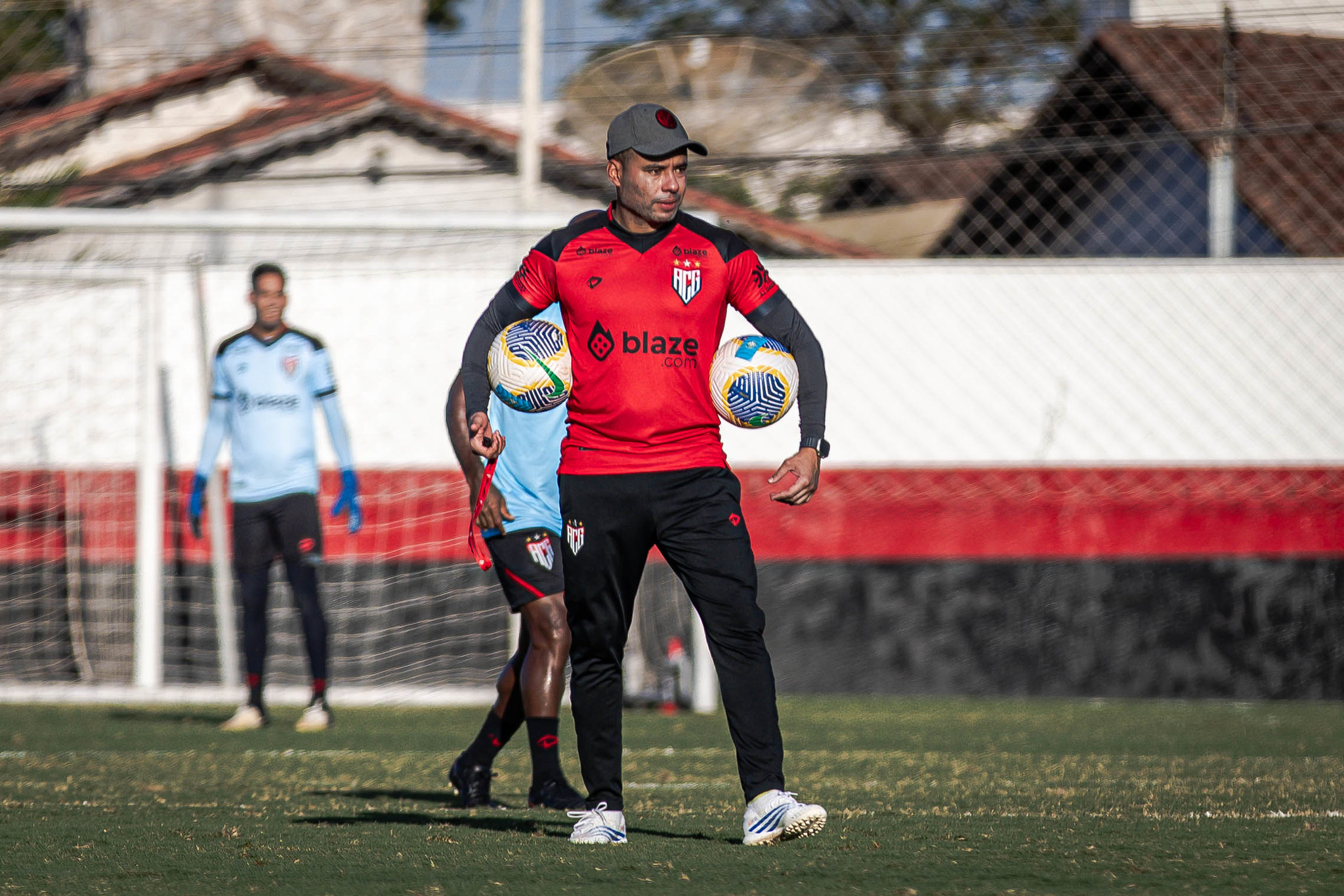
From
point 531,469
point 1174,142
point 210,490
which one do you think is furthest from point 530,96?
point 531,469

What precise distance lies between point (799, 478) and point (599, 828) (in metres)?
1.07

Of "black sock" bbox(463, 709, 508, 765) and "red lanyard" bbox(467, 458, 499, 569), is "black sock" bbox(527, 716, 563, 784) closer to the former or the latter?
"black sock" bbox(463, 709, 508, 765)

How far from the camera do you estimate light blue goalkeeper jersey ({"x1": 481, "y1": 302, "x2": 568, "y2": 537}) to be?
A: 213 inches

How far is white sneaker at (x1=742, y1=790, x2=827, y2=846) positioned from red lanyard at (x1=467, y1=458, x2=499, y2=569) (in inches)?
41.9

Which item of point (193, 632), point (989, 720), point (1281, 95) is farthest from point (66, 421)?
point (1281, 95)

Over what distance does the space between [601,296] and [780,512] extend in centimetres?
736

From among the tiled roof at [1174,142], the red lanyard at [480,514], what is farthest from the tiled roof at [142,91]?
the red lanyard at [480,514]

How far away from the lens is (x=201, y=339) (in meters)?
10.4

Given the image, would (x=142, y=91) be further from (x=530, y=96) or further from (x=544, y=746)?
(x=544, y=746)

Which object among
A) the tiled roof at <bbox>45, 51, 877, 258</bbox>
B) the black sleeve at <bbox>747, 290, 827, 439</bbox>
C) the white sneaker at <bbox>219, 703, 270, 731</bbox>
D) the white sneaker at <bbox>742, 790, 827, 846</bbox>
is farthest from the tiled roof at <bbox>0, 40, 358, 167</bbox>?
the white sneaker at <bbox>742, 790, 827, 846</bbox>

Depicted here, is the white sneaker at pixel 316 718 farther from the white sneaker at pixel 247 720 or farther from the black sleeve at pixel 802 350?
the black sleeve at pixel 802 350

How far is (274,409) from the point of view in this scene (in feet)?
27.8

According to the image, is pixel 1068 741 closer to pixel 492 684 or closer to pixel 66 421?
pixel 492 684

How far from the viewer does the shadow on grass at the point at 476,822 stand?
457cm
